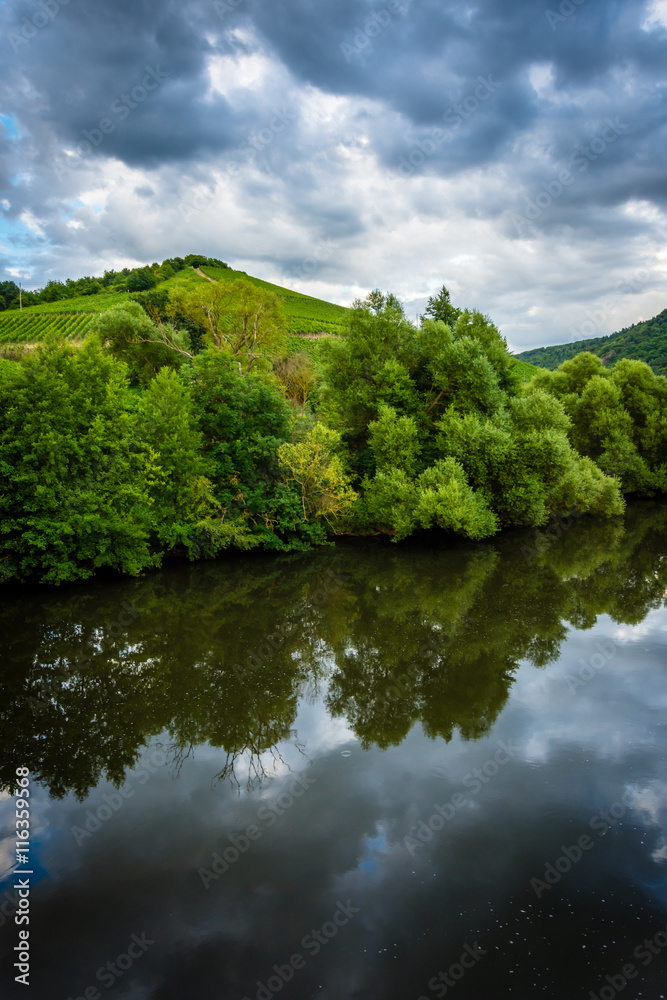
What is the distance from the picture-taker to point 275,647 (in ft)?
55.0

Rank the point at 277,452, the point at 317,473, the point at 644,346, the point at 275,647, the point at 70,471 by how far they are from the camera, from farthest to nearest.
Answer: the point at 644,346, the point at 317,473, the point at 277,452, the point at 70,471, the point at 275,647

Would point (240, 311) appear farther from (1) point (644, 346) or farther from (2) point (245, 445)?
(1) point (644, 346)

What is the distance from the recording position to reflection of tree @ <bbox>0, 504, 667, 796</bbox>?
1229 cm

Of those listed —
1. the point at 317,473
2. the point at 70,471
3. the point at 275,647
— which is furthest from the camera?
the point at 317,473

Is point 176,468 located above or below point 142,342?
below

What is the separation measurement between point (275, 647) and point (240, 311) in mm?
32514

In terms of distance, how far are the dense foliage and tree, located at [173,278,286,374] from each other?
19.9 feet

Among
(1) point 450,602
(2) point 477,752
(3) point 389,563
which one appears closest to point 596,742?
(2) point 477,752

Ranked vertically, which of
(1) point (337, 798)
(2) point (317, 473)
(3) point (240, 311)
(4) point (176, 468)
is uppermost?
(3) point (240, 311)

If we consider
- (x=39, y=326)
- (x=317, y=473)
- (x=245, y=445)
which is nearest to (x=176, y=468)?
(x=245, y=445)

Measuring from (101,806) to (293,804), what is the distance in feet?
11.7

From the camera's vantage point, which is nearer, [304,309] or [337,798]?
[337,798]

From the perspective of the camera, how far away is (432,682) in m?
14.2

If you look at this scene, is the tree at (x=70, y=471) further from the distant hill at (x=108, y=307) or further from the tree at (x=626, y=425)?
the tree at (x=626, y=425)
